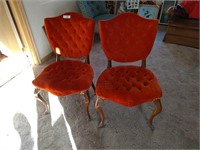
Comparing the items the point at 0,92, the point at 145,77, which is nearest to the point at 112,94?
the point at 145,77

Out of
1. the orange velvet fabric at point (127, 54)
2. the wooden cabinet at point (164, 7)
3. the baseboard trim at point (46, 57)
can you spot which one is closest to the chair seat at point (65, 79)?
the orange velvet fabric at point (127, 54)

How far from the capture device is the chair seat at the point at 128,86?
1.04 meters

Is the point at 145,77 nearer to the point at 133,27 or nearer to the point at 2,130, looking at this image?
the point at 133,27

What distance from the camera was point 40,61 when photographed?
2.23 metres

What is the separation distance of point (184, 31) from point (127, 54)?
1.69 meters

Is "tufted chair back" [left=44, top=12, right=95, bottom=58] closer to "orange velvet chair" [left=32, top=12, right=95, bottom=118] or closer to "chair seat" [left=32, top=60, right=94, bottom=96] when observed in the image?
"orange velvet chair" [left=32, top=12, right=95, bottom=118]

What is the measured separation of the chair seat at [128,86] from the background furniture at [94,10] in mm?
1578

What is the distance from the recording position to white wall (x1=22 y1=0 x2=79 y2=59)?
187 centimetres

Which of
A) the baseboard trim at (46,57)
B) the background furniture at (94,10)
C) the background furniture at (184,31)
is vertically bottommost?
the baseboard trim at (46,57)

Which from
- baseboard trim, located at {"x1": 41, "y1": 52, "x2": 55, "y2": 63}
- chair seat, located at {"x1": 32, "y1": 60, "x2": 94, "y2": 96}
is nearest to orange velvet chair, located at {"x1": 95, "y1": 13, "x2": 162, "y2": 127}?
chair seat, located at {"x1": 32, "y1": 60, "x2": 94, "y2": 96}

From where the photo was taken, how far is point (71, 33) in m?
1.38

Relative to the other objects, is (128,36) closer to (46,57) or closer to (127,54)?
(127,54)

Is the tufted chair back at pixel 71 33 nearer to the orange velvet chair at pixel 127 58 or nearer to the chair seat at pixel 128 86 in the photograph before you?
the orange velvet chair at pixel 127 58

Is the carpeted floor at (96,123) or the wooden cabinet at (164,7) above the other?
the wooden cabinet at (164,7)
